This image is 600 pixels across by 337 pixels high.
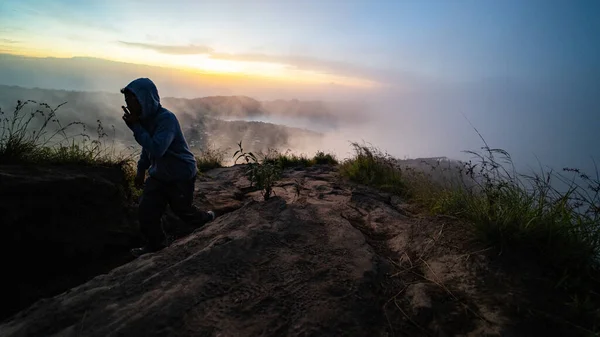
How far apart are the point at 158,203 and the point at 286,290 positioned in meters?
2.30

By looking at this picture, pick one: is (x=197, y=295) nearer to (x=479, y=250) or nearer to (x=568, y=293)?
(x=479, y=250)

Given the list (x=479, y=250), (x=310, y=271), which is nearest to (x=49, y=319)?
(x=310, y=271)

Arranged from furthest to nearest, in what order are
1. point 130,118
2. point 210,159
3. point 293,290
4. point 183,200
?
point 210,159 → point 183,200 → point 130,118 → point 293,290

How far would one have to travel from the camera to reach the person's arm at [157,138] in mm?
3307

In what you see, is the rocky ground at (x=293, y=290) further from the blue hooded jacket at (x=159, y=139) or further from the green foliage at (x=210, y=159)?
the green foliage at (x=210, y=159)

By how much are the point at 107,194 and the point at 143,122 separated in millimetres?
1328

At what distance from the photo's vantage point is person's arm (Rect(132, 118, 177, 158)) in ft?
10.8

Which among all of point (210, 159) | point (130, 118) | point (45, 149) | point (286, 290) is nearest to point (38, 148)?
point (45, 149)

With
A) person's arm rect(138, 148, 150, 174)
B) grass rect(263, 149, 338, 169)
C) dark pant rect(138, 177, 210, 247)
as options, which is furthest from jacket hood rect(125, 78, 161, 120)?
grass rect(263, 149, 338, 169)

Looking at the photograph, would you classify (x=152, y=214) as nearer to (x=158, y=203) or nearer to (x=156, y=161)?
(x=158, y=203)

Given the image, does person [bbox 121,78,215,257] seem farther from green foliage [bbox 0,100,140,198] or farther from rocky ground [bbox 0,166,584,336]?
green foliage [bbox 0,100,140,198]

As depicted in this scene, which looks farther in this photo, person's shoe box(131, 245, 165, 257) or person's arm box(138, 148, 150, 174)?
person's arm box(138, 148, 150, 174)

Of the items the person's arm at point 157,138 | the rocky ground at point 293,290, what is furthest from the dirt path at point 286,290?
the person's arm at point 157,138

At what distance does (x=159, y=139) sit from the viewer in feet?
11.1
